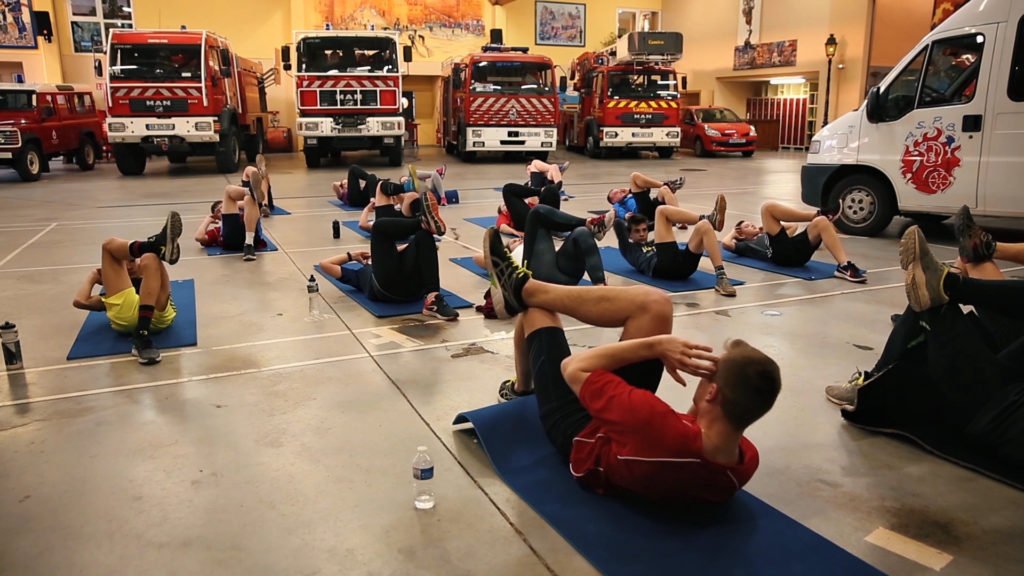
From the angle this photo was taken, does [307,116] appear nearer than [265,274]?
No

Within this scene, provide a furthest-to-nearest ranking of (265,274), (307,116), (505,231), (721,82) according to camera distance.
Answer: (721,82), (307,116), (505,231), (265,274)

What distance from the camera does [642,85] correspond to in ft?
63.3

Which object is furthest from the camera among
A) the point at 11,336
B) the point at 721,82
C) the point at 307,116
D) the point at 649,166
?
the point at 721,82

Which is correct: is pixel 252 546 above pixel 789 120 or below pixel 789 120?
below

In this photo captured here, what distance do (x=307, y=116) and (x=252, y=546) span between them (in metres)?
14.3

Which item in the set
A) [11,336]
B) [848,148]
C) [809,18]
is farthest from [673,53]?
[11,336]

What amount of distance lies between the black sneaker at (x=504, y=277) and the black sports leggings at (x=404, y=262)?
Answer: 6.79 feet

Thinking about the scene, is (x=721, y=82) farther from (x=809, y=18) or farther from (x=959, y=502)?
(x=959, y=502)

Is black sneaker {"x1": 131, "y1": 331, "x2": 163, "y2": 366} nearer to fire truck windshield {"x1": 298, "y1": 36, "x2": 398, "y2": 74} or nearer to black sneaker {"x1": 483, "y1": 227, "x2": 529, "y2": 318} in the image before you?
black sneaker {"x1": 483, "y1": 227, "x2": 529, "y2": 318}

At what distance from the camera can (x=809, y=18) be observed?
2230 centimetres

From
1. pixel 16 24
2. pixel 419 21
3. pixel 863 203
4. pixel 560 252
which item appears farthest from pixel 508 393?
pixel 16 24

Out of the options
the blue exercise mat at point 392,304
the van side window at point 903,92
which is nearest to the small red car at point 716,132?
the van side window at point 903,92

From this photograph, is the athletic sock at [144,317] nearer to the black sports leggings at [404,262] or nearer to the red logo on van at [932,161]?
the black sports leggings at [404,262]

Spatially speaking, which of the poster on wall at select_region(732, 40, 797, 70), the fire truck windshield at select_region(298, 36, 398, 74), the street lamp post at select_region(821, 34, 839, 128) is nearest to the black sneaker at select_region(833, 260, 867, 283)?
the fire truck windshield at select_region(298, 36, 398, 74)
